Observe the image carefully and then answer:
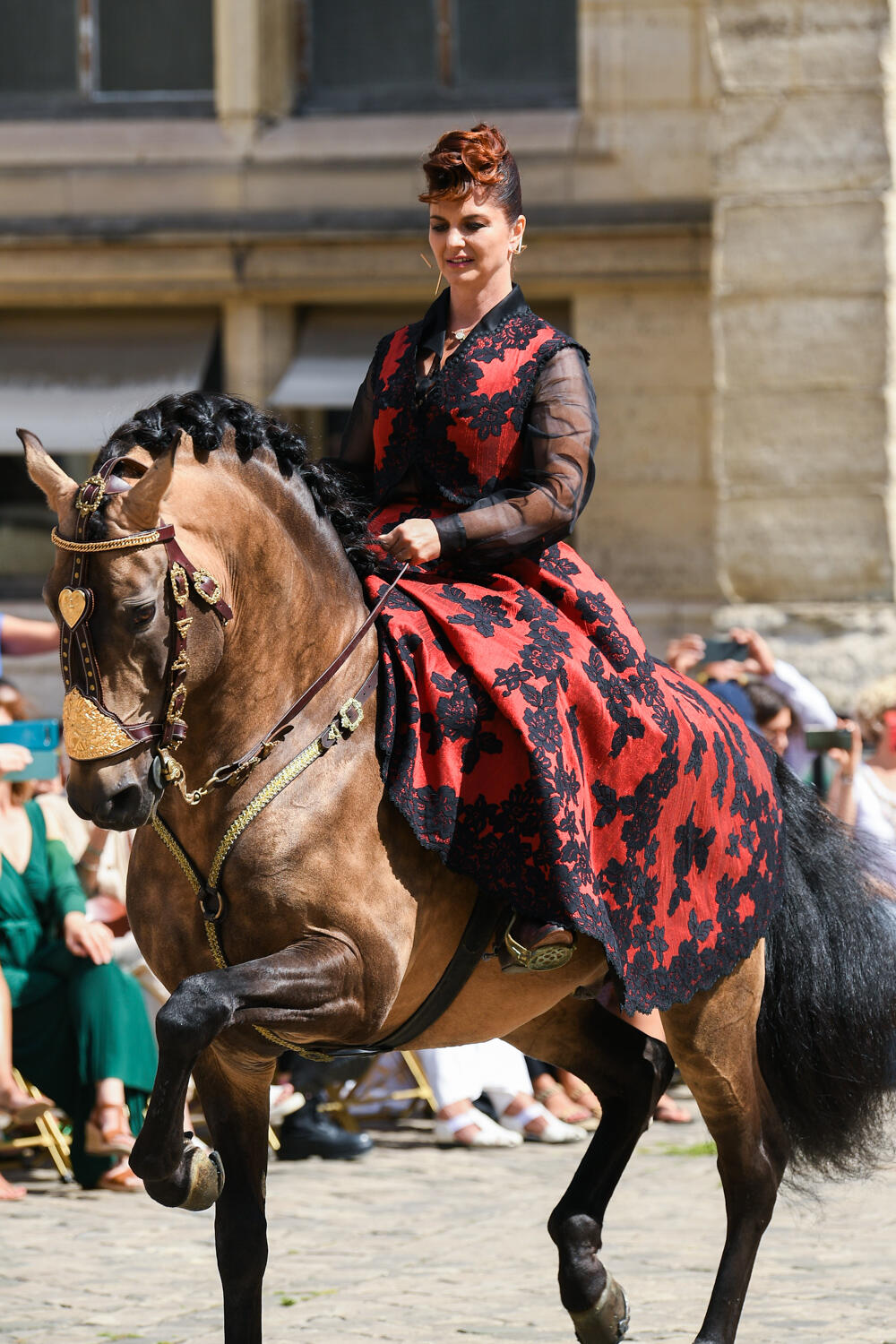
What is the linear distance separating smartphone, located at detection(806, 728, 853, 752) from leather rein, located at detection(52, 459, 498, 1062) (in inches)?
175

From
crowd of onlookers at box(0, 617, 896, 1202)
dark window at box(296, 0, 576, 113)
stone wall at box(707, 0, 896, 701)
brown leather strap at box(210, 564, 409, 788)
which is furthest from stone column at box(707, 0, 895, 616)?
brown leather strap at box(210, 564, 409, 788)

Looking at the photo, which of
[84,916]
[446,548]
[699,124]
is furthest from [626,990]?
[699,124]

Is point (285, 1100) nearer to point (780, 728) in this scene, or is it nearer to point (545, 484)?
point (780, 728)

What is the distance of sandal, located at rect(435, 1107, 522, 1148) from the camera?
24.7 feet

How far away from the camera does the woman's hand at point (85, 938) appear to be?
6.95 meters

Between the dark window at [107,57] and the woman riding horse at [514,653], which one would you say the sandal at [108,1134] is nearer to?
the woman riding horse at [514,653]

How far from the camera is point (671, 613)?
42.3ft

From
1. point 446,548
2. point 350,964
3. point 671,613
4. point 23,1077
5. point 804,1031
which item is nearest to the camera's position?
point 350,964

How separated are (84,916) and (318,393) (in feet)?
22.8

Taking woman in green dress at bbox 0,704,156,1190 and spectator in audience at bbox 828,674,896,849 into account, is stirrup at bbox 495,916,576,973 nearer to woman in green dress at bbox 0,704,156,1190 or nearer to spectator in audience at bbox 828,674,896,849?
woman in green dress at bbox 0,704,156,1190

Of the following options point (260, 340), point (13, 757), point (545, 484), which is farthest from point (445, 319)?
point (260, 340)

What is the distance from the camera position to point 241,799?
3.64 m

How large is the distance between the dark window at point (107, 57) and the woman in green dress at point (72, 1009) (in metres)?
8.23

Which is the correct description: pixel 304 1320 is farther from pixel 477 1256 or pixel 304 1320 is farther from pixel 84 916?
pixel 84 916
